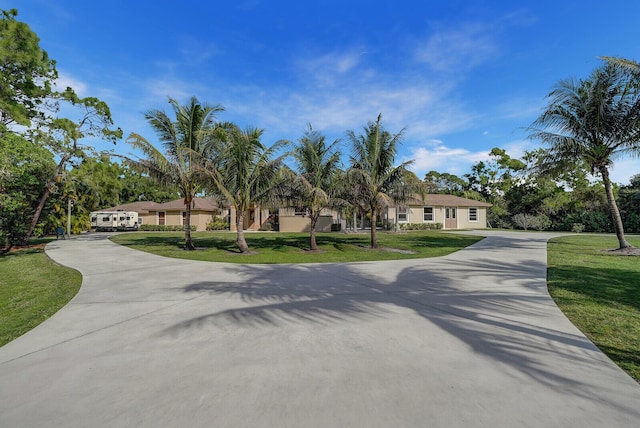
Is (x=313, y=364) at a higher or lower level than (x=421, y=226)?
lower

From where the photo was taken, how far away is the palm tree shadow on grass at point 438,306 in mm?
3420

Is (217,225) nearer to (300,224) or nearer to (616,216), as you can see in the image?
(300,224)

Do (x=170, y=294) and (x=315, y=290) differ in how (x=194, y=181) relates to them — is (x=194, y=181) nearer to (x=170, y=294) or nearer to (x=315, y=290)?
(x=170, y=294)

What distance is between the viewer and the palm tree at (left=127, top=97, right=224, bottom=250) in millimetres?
14164

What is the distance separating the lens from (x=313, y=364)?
10.6ft

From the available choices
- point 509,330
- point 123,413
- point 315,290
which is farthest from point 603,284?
point 123,413

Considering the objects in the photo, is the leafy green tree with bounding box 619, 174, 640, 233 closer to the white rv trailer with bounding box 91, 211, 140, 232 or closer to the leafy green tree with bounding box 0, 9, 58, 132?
the leafy green tree with bounding box 0, 9, 58, 132

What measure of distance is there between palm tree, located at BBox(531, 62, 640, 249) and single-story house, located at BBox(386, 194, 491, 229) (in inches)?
695

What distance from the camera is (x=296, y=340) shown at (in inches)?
151

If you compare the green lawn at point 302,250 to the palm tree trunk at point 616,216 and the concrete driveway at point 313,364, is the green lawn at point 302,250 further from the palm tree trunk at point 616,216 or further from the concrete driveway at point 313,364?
the palm tree trunk at point 616,216

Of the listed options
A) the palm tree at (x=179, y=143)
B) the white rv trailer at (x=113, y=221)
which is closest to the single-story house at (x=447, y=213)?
the palm tree at (x=179, y=143)

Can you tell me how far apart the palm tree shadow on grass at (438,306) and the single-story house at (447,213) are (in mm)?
22861

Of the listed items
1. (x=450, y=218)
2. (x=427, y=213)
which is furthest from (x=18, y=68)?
(x=450, y=218)

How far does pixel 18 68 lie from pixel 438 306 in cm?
1975
